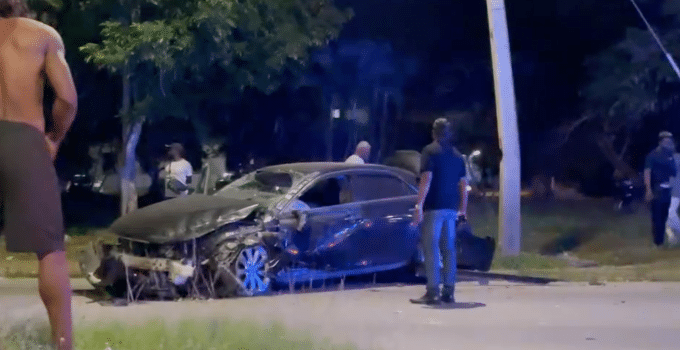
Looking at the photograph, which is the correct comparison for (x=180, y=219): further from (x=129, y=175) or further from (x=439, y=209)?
(x=129, y=175)

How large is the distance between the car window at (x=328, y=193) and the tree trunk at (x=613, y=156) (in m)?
27.8

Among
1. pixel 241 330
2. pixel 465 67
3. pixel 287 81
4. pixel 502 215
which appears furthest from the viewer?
pixel 465 67

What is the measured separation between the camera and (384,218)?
1186 centimetres

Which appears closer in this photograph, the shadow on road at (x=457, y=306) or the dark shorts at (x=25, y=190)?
the dark shorts at (x=25, y=190)

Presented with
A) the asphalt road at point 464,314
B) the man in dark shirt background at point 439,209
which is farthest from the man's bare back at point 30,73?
the man in dark shirt background at point 439,209

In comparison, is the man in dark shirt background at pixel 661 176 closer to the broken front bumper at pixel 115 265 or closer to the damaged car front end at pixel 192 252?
the damaged car front end at pixel 192 252

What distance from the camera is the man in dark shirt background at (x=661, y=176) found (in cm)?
1614

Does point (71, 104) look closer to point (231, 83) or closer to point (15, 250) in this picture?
point (15, 250)

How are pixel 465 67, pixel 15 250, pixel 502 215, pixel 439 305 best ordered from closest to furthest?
pixel 15 250 < pixel 439 305 < pixel 502 215 < pixel 465 67

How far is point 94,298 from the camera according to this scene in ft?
36.5

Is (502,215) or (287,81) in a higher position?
(287,81)

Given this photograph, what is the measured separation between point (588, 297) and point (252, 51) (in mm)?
9937

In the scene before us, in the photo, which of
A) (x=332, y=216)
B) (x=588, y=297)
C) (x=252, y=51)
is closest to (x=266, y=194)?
(x=332, y=216)

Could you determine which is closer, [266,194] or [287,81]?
[266,194]
